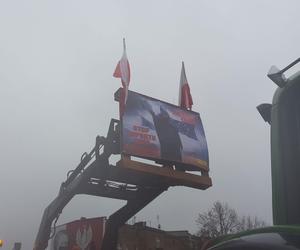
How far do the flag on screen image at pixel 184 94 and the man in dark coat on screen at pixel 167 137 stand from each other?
1998 mm

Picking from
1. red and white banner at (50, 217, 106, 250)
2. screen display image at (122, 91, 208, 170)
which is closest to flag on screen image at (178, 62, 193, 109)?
screen display image at (122, 91, 208, 170)

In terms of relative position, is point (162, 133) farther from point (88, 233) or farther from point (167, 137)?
point (88, 233)

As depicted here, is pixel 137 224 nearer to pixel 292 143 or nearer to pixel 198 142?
pixel 198 142

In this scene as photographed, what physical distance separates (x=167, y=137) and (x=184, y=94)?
2924mm

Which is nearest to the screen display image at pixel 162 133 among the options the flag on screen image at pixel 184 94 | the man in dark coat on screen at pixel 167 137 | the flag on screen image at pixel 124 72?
the man in dark coat on screen at pixel 167 137

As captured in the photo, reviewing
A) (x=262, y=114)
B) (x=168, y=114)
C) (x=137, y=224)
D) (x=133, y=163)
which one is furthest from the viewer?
(x=137, y=224)

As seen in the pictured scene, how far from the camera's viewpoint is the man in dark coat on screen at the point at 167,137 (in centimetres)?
945

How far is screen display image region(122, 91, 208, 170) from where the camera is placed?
9.11m

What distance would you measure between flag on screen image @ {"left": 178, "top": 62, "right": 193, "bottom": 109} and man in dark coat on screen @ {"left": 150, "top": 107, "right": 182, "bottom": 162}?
78.6 inches

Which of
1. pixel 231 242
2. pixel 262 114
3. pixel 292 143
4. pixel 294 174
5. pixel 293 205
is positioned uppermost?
pixel 262 114

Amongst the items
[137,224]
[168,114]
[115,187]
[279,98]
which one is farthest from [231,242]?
[137,224]

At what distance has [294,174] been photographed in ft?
10.5

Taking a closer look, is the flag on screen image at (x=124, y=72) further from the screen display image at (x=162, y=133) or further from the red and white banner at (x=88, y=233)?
the red and white banner at (x=88, y=233)

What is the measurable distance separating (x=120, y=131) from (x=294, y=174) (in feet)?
19.5
